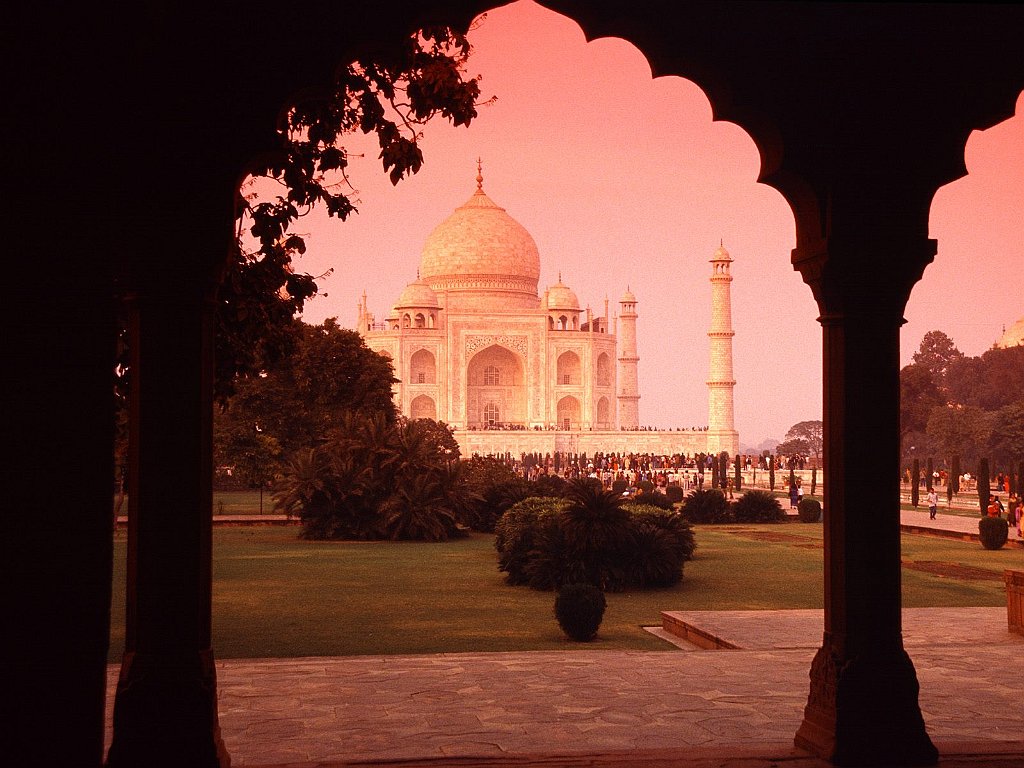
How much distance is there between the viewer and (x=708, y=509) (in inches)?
922

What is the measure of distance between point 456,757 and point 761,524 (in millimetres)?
19470

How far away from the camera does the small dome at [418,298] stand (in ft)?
197

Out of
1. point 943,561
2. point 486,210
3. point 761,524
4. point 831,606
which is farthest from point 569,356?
point 831,606

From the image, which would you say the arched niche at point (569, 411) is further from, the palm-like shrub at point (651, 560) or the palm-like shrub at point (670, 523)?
the palm-like shrub at point (651, 560)

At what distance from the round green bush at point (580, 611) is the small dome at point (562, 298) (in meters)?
53.0

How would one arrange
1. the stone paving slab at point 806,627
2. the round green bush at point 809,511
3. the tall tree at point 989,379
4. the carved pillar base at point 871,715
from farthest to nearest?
the tall tree at point 989,379
the round green bush at point 809,511
the stone paving slab at point 806,627
the carved pillar base at point 871,715

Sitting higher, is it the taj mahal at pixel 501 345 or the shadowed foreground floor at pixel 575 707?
the taj mahal at pixel 501 345

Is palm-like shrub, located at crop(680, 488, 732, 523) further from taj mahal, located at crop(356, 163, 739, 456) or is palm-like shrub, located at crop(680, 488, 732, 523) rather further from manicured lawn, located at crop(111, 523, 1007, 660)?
taj mahal, located at crop(356, 163, 739, 456)

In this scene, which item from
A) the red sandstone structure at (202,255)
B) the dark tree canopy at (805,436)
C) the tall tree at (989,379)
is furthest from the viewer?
the dark tree canopy at (805,436)

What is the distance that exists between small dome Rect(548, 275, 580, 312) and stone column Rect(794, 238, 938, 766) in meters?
57.6

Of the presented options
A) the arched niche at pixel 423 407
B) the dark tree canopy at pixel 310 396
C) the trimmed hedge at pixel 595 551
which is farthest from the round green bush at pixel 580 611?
the arched niche at pixel 423 407

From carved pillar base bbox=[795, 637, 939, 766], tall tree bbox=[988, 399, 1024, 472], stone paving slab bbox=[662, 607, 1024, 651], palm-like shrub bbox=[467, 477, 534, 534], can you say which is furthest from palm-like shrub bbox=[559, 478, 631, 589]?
tall tree bbox=[988, 399, 1024, 472]

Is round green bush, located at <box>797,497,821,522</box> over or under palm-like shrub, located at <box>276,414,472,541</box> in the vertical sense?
under

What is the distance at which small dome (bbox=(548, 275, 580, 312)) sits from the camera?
203ft
